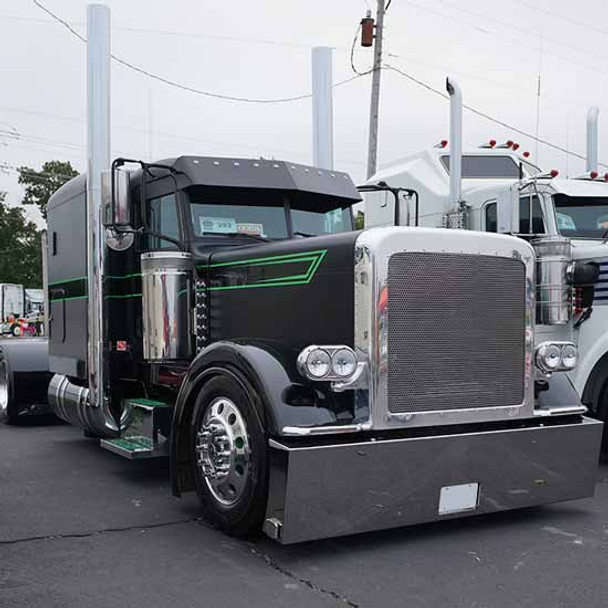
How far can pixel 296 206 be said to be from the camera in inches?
265

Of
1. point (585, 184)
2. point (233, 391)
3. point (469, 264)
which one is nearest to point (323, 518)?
point (233, 391)

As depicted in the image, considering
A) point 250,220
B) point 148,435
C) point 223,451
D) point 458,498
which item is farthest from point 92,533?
point 250,220

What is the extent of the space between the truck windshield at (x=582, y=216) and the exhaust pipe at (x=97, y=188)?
4.44m

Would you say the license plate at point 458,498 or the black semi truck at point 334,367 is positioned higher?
the black semi truck at point 334,367

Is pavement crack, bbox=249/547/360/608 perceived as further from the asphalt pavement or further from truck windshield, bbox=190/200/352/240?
truck windshield, bbox=190/200/352/240

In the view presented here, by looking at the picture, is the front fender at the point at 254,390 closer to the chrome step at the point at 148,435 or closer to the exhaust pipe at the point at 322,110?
the chrome step at the point at 148,435

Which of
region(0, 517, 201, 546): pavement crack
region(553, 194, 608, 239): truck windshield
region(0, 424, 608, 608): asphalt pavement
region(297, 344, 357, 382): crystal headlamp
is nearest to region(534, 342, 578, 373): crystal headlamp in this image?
region(0, 424, 608, 608): asphalt pavement

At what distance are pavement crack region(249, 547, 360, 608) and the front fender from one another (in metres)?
0.71

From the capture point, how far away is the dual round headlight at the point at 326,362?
4.58 m

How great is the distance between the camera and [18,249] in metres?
55.0

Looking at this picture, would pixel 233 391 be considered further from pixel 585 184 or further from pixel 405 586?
pixel 585 184

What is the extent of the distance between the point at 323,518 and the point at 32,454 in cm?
446

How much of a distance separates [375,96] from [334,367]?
15197mm

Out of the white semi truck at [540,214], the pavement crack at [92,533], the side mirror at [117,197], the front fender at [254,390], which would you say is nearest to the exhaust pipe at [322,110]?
the white semi truck at [540,214]
